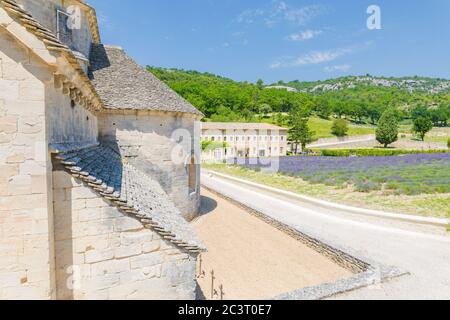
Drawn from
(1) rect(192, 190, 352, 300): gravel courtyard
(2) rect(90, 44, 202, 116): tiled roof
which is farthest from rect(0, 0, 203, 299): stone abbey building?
(2) rect(90, 44, 202, 116): tiled roof

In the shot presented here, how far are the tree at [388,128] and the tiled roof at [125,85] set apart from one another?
231 feet

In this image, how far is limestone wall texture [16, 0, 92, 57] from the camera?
29.2 feet

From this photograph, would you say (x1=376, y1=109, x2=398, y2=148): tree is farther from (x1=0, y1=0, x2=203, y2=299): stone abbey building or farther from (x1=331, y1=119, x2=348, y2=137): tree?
(x1=0, y1=0, x2=203, y2=299): stone abbey building

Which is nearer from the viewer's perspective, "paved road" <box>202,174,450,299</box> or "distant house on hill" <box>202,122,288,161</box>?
"paved road" <box>202,174,450,299</box>

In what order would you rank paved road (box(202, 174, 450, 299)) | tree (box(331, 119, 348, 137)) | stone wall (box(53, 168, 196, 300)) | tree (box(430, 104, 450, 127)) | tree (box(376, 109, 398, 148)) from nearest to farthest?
stone wall (box(53, 168, 196, 300)), paved road (box(202, 174, 450, 299)), tree (box(376, 109, 398, 148)), tree (box(331, 119, 348, 137)), tree (box(430, 104, 450, 127))

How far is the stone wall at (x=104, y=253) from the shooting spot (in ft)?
16.4

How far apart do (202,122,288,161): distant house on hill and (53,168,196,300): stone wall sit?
50070 mm

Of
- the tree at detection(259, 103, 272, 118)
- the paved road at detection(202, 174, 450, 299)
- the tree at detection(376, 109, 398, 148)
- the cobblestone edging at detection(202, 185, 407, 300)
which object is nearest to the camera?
the cobblestone edging at detection(202, 185, 407, 300)

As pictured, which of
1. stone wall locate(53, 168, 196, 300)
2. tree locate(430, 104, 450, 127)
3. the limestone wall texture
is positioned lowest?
stone wall locate(53, 168, 196, 300)

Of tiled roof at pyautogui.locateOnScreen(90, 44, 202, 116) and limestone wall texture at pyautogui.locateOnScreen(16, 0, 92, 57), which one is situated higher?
limestone wall texture at pyautogui.locateOnScreen(16, 0, 92, 57)

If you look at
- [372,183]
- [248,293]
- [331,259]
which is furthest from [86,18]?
[372,183]

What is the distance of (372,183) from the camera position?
75.8ft

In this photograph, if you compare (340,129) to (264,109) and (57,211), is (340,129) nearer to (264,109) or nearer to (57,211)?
(264,109)

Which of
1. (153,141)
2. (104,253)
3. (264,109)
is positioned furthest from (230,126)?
(104,253)
